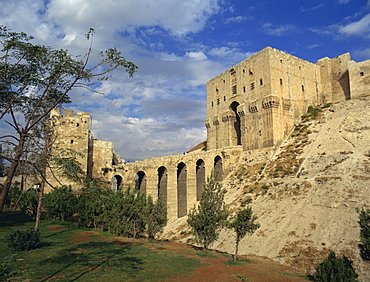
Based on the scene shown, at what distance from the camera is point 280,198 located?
88.3ft

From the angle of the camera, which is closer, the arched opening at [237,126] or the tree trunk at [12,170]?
the tree trunk at [12,170]

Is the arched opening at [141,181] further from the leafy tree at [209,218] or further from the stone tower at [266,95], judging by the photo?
the leafy tree at [209,218]

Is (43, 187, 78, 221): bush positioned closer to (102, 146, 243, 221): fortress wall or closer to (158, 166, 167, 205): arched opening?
(102, 146, 243, 221): fortress wall

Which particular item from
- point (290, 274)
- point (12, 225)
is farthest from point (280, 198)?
point (12, 225)

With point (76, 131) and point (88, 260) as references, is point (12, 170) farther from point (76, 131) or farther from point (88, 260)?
point (76, 131)

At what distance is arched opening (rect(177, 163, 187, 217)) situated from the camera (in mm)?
38719

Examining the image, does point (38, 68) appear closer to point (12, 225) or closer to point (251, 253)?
point (12, 225)

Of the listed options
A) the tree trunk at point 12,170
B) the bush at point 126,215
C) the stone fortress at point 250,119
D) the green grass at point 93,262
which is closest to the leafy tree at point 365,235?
the green grass at point 93,262

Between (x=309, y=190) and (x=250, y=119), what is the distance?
16571mm

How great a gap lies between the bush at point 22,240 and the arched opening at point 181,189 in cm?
2537

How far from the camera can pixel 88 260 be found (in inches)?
525

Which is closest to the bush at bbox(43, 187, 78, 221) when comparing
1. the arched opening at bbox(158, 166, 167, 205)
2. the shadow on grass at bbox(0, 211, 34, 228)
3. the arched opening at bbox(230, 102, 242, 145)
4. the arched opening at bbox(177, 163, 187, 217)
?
the shadow on grass at bbox(0, 211, 34, 228)

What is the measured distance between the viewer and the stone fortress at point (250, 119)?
37.0 m

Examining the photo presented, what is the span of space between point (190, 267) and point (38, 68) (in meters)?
12.0
